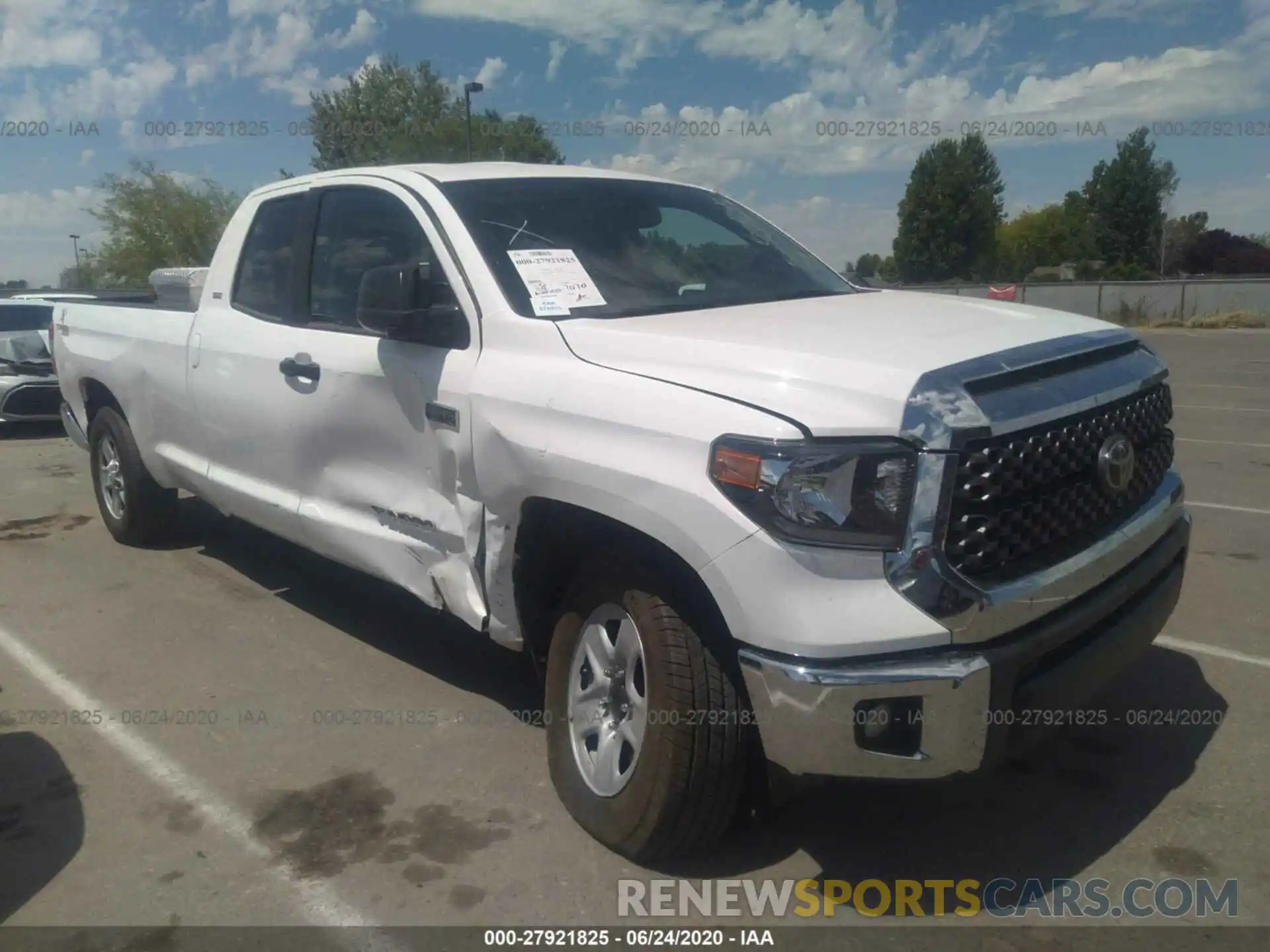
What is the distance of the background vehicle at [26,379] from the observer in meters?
11.5

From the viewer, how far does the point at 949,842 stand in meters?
3.21

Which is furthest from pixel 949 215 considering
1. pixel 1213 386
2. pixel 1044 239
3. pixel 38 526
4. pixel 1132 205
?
pixel 38 526

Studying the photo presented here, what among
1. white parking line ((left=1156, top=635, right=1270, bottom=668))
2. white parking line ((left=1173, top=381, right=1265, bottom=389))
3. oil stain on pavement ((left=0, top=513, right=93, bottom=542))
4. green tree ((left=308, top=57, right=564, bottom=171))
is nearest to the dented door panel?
white parking line ((left=1156, top=635, right=1270, bottom=668))

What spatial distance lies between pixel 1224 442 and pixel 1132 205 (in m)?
58.7

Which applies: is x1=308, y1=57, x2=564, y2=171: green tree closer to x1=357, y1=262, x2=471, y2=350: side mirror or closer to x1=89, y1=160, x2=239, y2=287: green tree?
x1=89, y1=160, x2=239, y2=287: green tree

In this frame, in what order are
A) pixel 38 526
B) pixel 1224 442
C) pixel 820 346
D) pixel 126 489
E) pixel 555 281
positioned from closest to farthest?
1. pixel 820 346
2. pixel 555 281
3. pixel 126 489
4. pixel 38 526
5. pixel 1224 442

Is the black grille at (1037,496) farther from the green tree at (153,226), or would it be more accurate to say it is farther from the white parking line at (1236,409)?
the green tree at (153,226)

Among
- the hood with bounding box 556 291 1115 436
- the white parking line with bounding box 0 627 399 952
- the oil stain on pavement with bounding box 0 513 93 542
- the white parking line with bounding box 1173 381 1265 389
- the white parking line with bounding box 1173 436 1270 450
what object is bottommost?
the oil stain on pavement with bounding box 0 513 93 542

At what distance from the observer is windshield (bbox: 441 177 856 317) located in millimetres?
3670

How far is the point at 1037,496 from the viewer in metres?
2.83

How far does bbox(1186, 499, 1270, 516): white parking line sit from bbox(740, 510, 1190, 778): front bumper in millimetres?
4941

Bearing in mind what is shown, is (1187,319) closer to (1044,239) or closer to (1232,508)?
(1232,508)

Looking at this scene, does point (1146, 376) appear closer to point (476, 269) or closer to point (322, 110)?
point (476, 269)

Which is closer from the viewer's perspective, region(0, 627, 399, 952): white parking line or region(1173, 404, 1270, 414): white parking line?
region(0, 627, 399, 952): white parking line
